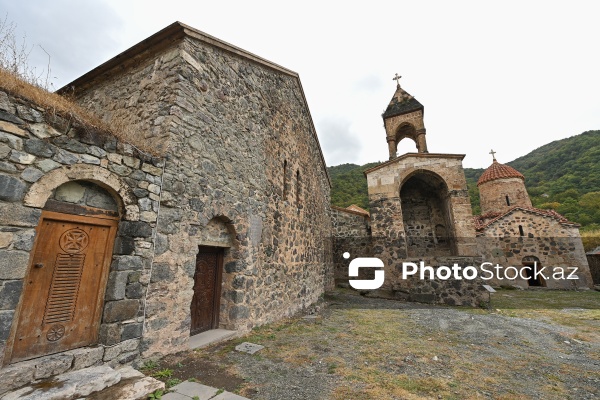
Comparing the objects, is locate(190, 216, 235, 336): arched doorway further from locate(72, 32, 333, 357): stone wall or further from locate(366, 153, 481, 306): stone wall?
locate(366, 153, 481, 306): stone wall

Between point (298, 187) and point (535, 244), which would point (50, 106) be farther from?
point (535, 244)

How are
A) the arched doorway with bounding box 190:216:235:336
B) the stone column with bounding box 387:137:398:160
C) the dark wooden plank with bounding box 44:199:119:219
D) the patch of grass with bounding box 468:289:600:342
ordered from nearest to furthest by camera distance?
the dark wooden plank with bounding box 44:199:119:219, the arched doorway with bounding box 190:216:235:336, the patch of grass with bounding box 468:289:600:342, the stone column with bounding box 387:137:398:160

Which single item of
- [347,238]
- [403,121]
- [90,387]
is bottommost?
[90,387]

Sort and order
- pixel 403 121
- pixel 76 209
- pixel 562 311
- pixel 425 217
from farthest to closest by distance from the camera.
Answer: pixel 403 121 < pixel 425 217 < pixel 562 311 < pixel 76 209

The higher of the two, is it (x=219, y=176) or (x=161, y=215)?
(x=219, y=176)

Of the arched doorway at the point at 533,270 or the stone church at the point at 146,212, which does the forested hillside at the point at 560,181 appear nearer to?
the arched doorway at the point at 533,270

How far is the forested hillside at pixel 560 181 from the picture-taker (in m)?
25.7

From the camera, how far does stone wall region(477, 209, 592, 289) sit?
511 inches

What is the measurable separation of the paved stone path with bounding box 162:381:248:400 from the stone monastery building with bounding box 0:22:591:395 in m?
0.89

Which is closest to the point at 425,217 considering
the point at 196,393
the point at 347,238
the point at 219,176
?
the point at 347,238

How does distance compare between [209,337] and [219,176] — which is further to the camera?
[219,176]

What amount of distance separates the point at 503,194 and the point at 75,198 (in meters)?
22.4

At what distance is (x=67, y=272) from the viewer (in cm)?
286

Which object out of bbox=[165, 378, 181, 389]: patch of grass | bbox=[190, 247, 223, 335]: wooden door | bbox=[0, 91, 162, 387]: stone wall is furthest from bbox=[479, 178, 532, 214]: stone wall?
bbox=[0, 91, 162, 387]: stone wall
